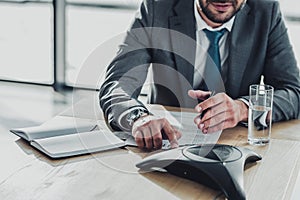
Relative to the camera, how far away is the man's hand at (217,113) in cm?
179

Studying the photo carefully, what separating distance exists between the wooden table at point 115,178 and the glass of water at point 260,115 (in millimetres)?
37

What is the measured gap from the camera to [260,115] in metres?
1.76

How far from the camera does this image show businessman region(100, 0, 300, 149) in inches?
81.4

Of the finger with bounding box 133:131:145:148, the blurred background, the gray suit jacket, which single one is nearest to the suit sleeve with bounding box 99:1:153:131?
the gray suit jacket

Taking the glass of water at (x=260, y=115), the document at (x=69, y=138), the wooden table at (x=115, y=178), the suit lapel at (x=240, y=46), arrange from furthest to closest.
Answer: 1. the suit lapel at (x=240, y=46)
2. the glass of water at (x=260, y=115)
3. the document at (x=69, y=138)
4. the wooden table at (x=115, y=178)

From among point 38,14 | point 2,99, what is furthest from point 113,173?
point 38,14

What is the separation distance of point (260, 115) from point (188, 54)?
20.7 inches

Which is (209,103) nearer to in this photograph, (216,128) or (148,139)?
(216,128)

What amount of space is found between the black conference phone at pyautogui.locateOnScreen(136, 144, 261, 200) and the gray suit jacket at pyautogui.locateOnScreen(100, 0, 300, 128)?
1.68ft

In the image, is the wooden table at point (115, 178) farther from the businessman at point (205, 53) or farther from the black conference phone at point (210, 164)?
the businessman at point (205, 53)

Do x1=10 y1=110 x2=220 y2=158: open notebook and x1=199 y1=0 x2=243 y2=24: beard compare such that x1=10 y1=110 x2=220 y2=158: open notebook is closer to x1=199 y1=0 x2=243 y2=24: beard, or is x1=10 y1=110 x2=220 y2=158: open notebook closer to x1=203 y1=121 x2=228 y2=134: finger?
x1=203 y1=121 x2=228 y2=134: finger

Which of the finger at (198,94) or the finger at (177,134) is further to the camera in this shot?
the finger at (198,94)

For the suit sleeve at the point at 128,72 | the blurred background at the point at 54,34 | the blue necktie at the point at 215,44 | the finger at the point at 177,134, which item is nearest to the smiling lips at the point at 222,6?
the blue necktie at the point at 215,44

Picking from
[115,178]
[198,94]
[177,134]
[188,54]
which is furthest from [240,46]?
[115,178]
